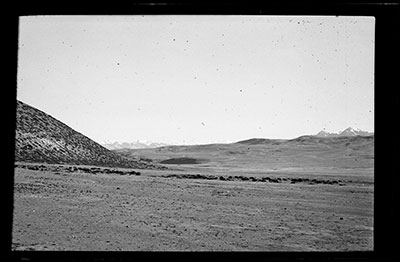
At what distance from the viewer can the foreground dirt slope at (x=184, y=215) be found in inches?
236

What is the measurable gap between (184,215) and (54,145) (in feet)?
38.6

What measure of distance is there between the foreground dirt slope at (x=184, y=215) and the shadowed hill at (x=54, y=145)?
13.3ft

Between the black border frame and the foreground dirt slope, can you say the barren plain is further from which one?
the black border frame

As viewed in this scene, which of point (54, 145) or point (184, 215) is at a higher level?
point (54, 145)

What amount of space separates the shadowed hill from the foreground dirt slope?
406 centimetres

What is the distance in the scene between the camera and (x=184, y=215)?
820cm

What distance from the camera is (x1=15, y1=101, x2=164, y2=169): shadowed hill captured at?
17.4 m

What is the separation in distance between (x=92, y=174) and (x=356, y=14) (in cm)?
1329
